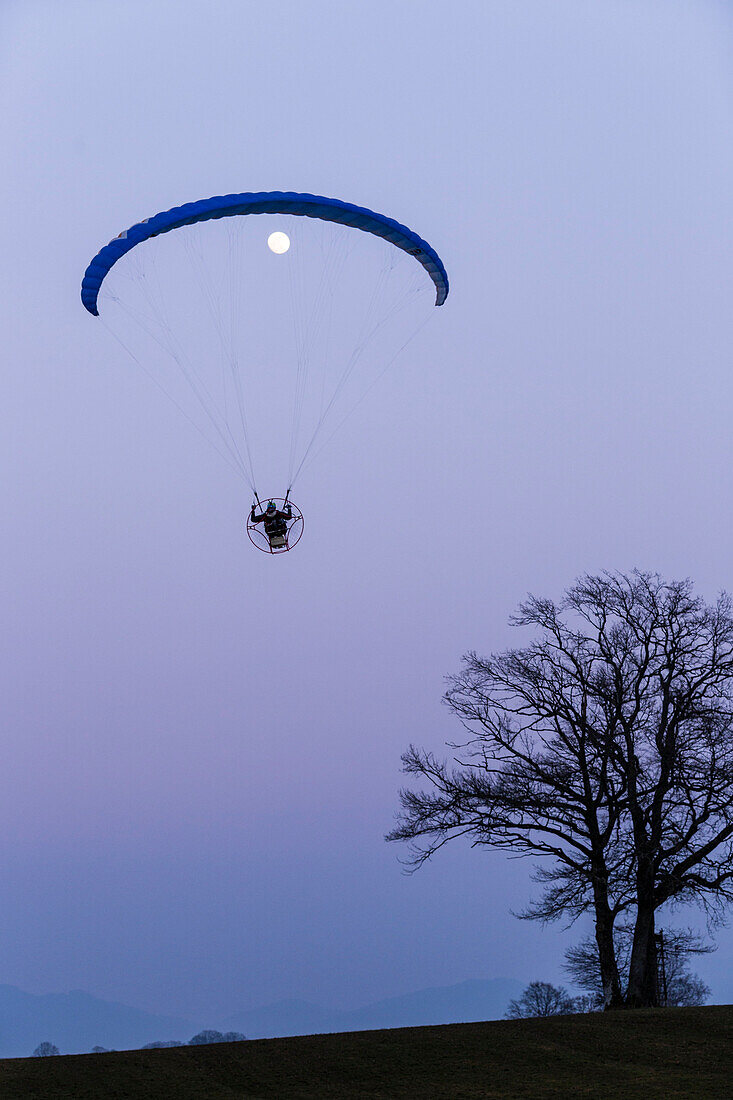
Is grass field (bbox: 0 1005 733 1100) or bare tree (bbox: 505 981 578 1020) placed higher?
bare tree (bbox: 505 981 578 1020)

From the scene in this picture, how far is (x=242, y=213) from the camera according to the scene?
2162cm

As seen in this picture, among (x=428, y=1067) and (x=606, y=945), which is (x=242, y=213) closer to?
(x=428, y=1067)

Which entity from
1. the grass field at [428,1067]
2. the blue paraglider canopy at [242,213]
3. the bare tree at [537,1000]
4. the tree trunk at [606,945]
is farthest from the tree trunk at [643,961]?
the bare tree at [537,1000]

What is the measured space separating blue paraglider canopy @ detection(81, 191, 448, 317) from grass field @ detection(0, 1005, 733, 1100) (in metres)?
15.1

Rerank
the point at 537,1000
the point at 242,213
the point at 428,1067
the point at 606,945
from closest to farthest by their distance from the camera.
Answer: the point at 428,1067
the point at 242,213
the point at 606,945
the point at 537,1000

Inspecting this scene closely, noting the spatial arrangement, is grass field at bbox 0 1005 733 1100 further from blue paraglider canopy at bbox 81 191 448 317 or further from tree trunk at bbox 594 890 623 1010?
blue paraglider canopy at bbox 81 191 448 317

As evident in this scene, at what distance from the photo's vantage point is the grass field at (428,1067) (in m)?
14.6

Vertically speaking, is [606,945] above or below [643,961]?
above

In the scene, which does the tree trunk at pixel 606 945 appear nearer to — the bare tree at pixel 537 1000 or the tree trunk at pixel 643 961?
the tree trunk at pixel 643 961

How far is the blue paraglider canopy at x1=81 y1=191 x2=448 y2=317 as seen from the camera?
21.1 m

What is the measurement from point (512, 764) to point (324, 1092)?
9790 mm

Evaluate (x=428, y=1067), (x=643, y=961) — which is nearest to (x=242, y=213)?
(x=428, y=1067)

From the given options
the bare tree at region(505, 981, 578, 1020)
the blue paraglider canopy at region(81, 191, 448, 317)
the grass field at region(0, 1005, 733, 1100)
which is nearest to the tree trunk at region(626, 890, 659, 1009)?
the grass field at region(0, 1005, 733, 1100)

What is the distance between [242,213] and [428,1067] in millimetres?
16328
